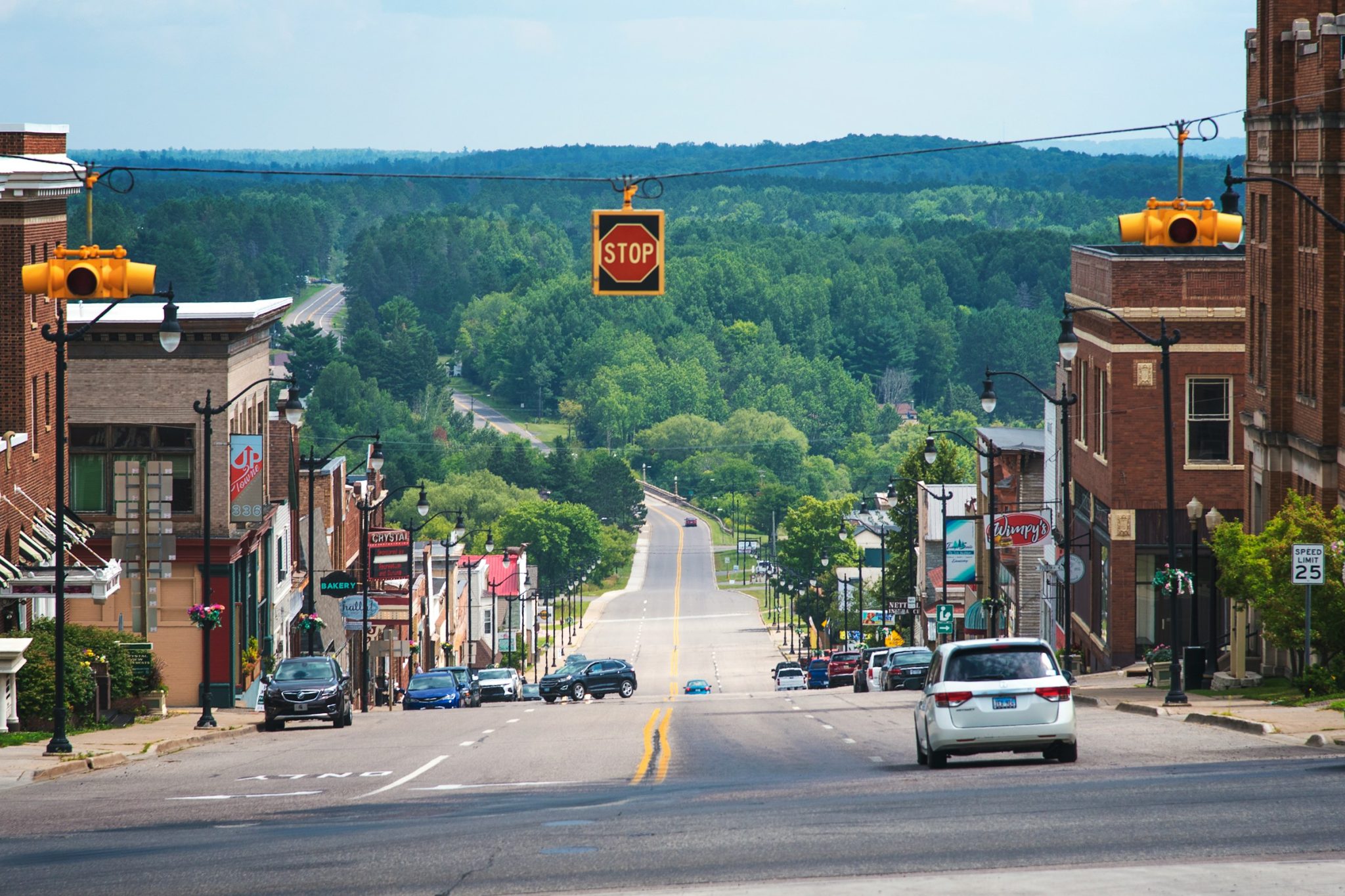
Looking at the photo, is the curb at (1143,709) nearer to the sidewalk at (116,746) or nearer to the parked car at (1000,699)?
the parked car at (1000,699)

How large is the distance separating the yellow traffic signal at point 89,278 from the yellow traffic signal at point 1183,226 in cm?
1217

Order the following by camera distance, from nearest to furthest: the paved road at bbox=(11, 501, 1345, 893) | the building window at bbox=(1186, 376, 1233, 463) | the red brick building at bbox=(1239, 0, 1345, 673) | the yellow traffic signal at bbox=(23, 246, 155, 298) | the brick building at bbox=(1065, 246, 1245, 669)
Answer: the paved road at bbox=(11, 501, 1345, 893)
the yellow traffic signal at bbox=(23, 246, 155, 298)
the red brick building at bbox=(1239, 0, 1345, 673)
the brick building at bbox=(1065, 246, 1245, 669)
the building window at bbox=(1186, 376, 1233, 463)

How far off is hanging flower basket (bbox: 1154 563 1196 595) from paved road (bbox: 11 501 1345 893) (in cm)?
594

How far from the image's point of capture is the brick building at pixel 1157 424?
49.3 metres

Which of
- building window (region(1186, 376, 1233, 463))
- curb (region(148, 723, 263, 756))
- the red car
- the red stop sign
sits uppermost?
the red stop sign

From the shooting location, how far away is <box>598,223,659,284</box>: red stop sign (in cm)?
2239

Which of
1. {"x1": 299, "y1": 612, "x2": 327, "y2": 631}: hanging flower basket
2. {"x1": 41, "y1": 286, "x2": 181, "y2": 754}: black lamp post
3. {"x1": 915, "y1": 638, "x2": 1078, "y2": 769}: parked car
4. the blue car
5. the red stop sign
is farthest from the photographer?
the blue car

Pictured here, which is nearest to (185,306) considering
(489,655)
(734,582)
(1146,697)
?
(1146,697)

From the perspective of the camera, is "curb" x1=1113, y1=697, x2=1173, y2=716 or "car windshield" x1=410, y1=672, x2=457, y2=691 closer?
"curb" x1=1113, y1=697, x2=1173, y2=716

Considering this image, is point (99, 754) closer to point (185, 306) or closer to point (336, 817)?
point (336, 817)

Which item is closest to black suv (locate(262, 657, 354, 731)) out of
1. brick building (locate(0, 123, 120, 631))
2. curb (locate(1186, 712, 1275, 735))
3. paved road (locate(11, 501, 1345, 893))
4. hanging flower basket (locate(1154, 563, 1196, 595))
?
brick building (locate(0, 123, 120, 631))

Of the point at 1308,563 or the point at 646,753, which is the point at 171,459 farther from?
the point at 1308,563

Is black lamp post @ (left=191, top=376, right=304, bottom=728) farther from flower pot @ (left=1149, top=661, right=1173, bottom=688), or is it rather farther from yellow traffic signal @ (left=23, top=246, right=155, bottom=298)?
flower pot @ (left=1149, top=661, right=1173, bottom=688)

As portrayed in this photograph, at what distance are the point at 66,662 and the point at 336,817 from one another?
56.1 ft
